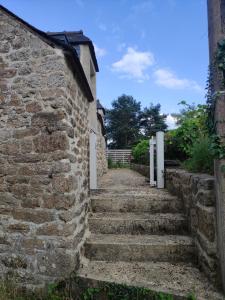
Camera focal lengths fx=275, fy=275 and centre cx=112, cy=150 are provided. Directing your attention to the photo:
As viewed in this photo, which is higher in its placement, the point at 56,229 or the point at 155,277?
the point at 56,229

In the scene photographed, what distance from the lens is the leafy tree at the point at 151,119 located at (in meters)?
39.8

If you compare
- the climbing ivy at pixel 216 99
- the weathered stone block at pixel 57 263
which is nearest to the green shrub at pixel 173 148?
the climbing ivy at pixel 216 99

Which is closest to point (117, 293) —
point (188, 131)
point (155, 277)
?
point (155, 277)

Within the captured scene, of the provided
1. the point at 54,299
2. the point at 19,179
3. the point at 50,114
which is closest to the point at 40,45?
the point at 50,114

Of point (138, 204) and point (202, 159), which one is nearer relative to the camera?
point (202, 159)

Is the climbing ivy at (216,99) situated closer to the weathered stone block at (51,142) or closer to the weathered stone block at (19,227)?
the weathered stone block at (51,142)

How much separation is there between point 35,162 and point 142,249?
2.02 meters

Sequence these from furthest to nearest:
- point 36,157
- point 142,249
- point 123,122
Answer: point 123,122 < point 142,249 < point 36,157

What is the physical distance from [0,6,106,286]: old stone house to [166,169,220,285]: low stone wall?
5.57 feet

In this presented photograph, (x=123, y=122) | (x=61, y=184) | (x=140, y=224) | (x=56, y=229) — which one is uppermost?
(x=123, y=122)

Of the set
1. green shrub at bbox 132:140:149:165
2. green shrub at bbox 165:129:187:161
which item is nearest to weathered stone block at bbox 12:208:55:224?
green shrub at bbox 165:129:187:161

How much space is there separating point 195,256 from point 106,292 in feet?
4.67

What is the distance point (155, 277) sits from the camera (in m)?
3.58

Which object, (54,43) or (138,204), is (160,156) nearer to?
(138,204)
